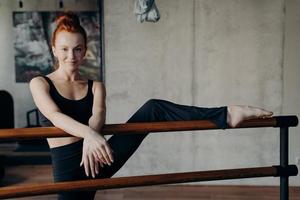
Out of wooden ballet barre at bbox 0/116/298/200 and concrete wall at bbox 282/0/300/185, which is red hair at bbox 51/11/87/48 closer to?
wooden ballet barre at bbox 0/116/298/200

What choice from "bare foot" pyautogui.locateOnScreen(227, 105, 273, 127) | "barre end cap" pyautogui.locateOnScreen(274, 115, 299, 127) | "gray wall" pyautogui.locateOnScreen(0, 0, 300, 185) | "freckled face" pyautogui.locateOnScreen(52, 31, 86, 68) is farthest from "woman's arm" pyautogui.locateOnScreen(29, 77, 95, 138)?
"gray wall" pyautogui.locateOnScreen(0, 0, 300, 185)

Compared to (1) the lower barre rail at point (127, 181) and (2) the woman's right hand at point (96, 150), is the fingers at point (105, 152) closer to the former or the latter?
(2) the woman's right hand at point (96, 150)

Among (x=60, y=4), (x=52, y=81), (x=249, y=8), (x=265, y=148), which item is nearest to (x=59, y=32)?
(x=52, y=81)

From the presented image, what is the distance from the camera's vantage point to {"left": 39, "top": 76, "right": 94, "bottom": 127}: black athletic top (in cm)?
194

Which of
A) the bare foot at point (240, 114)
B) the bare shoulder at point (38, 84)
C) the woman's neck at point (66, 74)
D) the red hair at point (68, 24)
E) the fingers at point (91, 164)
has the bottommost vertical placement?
the fingers at point (91, 164)

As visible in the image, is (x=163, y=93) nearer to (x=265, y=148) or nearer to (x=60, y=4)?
(x=265, y=148)

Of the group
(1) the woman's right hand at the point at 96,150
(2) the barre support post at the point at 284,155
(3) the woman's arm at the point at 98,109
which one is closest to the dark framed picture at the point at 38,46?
(3) the woman's arm at the point at 98,109

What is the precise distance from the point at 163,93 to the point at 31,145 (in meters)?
2.52

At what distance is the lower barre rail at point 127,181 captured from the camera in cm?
164

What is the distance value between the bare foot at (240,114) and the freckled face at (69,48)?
27.9 inches

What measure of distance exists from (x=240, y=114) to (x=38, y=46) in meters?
4.82

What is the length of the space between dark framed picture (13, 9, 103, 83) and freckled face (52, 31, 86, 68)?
4.04m

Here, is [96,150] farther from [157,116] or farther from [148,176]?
[157,116]

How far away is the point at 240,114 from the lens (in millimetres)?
1756
